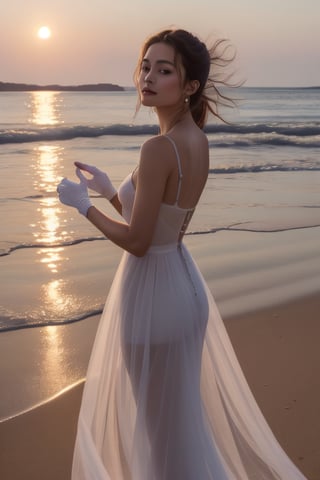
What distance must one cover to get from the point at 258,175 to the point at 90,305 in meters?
9.33

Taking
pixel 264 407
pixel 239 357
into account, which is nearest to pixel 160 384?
pixel 264 407

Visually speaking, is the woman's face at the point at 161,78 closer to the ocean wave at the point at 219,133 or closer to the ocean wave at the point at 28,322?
the ocean wave at the point at 28,322

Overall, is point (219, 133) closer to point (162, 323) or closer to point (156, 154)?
point (162, 323)

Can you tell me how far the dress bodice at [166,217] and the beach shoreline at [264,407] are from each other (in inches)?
61.1

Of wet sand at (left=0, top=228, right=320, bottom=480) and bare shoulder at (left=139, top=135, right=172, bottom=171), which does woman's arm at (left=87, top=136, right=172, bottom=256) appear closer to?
bare shoulder at (left=139, top=135, right=172, bottom=171)

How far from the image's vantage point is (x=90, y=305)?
627 centimetres

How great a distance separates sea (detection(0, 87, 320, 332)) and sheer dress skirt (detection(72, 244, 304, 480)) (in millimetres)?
729

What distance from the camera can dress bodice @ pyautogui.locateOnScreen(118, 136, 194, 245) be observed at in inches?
112

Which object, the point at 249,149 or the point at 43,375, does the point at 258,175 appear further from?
the point at 43,375

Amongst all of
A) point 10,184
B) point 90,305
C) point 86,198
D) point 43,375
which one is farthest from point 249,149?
point 86,198

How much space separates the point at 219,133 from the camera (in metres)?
26.1

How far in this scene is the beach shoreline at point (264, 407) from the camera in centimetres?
392

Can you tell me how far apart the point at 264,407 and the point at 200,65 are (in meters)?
2.33

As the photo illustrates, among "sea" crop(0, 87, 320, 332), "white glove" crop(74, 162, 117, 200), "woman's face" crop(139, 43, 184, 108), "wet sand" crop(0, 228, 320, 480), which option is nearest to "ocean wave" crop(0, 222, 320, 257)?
"sea" crop(0, 87, 320, 332)
